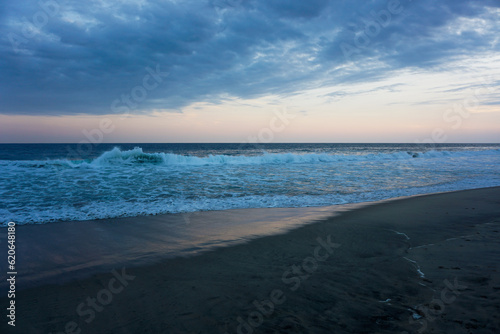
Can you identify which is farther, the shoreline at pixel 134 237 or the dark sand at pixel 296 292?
the shoreline at pixel 134 237

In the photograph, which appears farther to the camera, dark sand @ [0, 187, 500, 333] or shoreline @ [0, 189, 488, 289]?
shoreline @ [0, 189, 488, 289]

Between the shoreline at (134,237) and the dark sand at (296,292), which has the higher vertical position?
the dark sand at (296,292)

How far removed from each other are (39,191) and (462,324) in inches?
552

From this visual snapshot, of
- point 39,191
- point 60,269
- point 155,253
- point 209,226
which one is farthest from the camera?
point 39,191

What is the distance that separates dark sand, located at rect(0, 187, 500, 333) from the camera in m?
2.92

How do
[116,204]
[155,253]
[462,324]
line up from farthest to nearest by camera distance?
1. [116,204]
2. [155,253]
3. [462,324]

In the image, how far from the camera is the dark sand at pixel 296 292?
2.92 meters

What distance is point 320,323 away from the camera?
9.49ft

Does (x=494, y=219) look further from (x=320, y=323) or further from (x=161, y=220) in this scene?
(x=161, y=220)

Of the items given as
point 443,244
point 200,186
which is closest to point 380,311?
point 443,244

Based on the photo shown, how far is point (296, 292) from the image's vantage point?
11.7 feet

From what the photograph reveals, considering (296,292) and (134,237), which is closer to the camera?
(296,292)

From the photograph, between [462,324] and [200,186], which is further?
[200,186]

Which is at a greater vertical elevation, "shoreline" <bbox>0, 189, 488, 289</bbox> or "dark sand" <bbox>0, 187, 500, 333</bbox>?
"dark sand" <bbox>0, 187, 500, 333</bbox>
